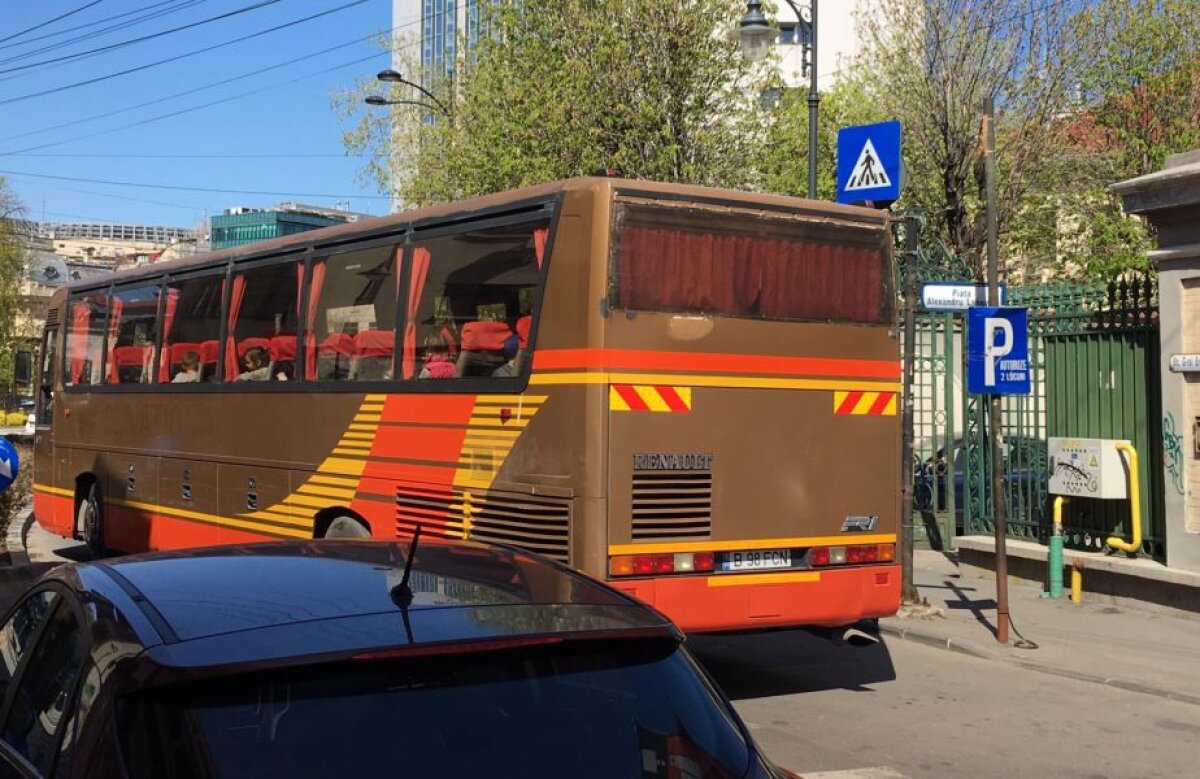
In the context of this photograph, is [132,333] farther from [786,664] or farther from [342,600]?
[342,600]

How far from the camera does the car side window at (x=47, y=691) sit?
2957 mm

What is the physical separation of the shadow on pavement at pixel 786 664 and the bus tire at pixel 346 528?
8.68 feet

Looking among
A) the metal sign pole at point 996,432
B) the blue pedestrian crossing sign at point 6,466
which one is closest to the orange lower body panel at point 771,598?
the metal sign pole at point 996,432

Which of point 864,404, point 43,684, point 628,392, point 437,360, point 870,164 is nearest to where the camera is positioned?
point 43,684

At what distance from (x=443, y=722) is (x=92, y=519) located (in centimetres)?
1310

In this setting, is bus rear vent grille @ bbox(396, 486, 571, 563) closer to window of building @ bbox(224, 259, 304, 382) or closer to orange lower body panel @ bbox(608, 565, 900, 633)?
orange lower body panel @ bbox(608, 565, 900, 633)

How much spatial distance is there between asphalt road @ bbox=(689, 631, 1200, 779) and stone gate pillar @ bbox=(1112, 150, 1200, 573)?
292cm

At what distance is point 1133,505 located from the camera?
12.4 m

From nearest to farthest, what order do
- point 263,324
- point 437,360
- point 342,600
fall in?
1. point 342,600
2. point 437,360
3. point 263,324

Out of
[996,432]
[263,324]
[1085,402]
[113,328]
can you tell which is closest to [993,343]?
[996,432]

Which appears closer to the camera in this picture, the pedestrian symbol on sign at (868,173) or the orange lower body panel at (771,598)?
the orange lower body panel at (771,598)

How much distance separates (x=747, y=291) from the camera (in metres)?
8.15

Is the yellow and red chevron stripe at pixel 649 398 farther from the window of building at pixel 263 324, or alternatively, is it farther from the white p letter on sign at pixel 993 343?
the window of building at pixel 263 324

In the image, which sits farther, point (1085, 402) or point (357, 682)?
point (1085, 402)
